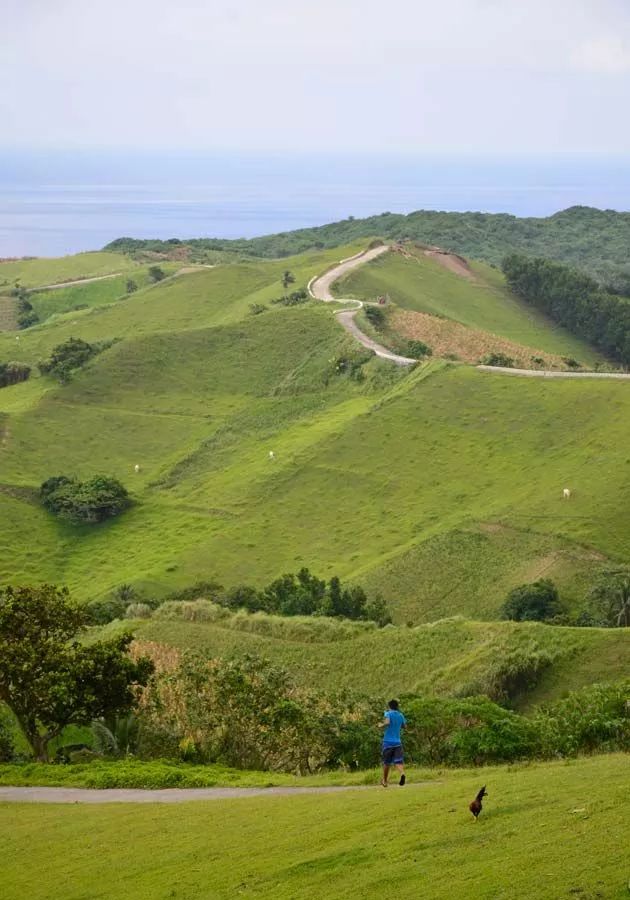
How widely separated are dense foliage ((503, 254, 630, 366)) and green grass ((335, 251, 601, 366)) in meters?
1.23

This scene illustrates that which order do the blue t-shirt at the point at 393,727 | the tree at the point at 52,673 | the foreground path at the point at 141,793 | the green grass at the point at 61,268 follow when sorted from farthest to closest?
the green grass at the point at 61,268
the tree at the point at 52,673
the foreground path at the point at 141,793
the blue t-shirt at the point at 393,727

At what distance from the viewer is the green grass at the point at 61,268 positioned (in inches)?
5074

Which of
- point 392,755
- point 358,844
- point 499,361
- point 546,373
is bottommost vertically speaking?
point 392,755

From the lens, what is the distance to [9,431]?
7194 centimetres

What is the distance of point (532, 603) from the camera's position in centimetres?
4122

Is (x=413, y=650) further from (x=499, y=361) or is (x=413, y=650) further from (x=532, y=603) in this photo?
(x=499, y=361)

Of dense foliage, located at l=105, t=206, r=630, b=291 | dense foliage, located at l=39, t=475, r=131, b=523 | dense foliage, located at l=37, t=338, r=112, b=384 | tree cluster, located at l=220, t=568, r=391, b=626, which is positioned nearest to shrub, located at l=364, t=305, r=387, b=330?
dense foliage, located at l=37, t=338, r=112, b=384

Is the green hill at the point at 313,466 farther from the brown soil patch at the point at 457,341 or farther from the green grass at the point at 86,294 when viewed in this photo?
the green grass at the point at 86,294

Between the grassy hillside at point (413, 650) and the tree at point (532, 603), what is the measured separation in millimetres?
5447

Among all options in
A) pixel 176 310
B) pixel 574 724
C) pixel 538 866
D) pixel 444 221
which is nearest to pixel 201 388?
pixel 176 310

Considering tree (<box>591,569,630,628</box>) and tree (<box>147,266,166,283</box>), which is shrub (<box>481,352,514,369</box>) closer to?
tree (<box>591,569,630,628</box>)

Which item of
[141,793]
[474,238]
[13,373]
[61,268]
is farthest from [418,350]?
[474,238]

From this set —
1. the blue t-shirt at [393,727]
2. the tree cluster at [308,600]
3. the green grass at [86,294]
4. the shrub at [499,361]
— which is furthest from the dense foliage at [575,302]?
the blue t-shirt at [393,727]

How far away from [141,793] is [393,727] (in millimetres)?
5390
